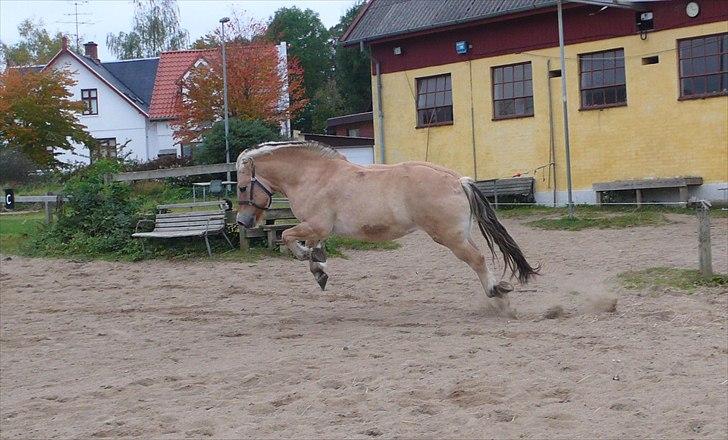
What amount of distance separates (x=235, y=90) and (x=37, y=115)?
8771mm

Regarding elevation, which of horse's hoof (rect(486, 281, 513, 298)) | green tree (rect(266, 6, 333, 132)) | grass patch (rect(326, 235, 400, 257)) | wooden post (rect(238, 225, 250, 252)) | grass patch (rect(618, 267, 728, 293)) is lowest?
grass patch (rect(618, 267, 728, 293))

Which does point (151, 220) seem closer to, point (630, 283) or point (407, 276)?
point (407, 276)

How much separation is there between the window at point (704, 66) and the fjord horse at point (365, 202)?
11.5 m

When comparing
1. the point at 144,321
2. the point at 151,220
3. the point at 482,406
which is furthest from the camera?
the point at 151,220

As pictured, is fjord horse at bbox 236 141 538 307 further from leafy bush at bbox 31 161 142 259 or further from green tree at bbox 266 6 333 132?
green tree at bbox 266 6 333 132

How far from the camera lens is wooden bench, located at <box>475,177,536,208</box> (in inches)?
894

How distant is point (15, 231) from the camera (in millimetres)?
20516

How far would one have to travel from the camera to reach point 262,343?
9492 millimetres

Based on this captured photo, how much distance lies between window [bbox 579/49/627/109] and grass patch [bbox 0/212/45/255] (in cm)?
1232

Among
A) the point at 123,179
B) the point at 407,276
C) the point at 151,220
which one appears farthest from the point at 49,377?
the point at 123,179

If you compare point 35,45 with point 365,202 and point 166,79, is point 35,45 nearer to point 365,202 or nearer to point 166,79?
point 166,79

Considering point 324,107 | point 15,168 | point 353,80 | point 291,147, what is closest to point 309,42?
point 324,107

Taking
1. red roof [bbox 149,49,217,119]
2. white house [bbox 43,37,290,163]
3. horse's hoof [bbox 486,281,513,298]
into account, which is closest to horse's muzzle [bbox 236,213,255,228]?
horse's hoof [bbox 486,281,513,298]

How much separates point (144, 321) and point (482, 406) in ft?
18.0
